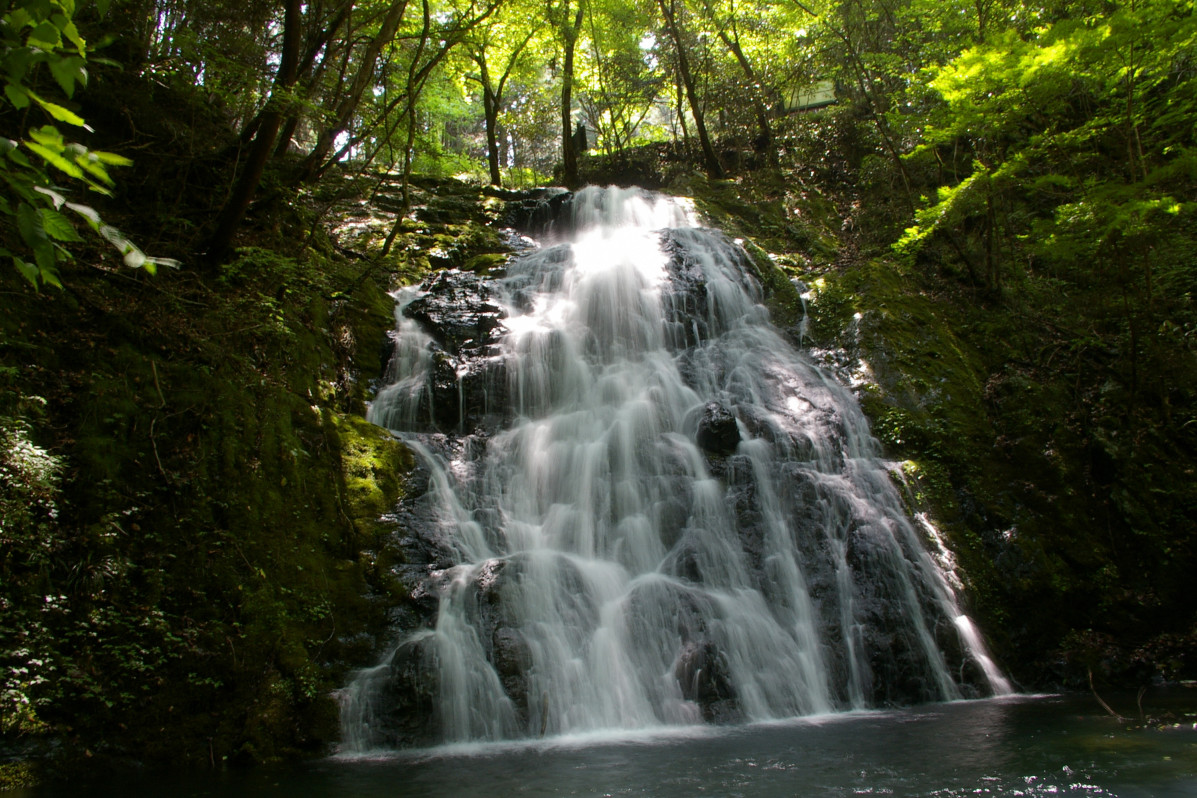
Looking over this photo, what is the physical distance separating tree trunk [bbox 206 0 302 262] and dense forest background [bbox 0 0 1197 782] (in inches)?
1.3

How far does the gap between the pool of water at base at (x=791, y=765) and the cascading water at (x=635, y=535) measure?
567 millimetres

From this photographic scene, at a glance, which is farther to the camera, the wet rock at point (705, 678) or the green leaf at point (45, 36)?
the wet rock at point (705, 678)

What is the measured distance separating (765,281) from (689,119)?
17216 millimetres

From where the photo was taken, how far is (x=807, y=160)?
776 inches

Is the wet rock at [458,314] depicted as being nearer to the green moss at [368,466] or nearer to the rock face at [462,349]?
the rock face at [462,349]

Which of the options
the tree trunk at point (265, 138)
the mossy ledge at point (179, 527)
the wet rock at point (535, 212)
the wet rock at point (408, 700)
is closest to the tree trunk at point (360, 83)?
the tree trunk at point (265, 138)

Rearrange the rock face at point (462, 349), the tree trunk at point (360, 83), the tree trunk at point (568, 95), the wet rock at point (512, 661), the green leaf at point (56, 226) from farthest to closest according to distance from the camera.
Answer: the tree trunk at point (568, 95) → the rock face at point (462, 349) → the tree trunk at point (360, 83) → the wet rock at point (512, 661) → the green leaf at point (56, 226)

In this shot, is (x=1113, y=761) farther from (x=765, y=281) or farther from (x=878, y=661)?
(x=765, y=281)

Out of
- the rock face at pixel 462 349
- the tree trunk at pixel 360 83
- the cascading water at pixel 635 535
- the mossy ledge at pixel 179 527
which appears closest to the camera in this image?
the mossy ledge at pixel 179 527

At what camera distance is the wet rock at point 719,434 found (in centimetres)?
909

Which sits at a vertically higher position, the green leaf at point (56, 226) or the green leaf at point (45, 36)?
the green leaf at point (45, 36)

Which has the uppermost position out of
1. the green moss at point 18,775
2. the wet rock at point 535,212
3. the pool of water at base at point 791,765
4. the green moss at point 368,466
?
the wet rock at point 535,212

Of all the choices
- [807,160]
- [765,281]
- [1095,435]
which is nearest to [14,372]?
[765,281]

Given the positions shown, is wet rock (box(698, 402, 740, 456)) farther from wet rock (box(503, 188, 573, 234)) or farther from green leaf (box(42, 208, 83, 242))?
wet rock (box(503, 188, 573, 234))
